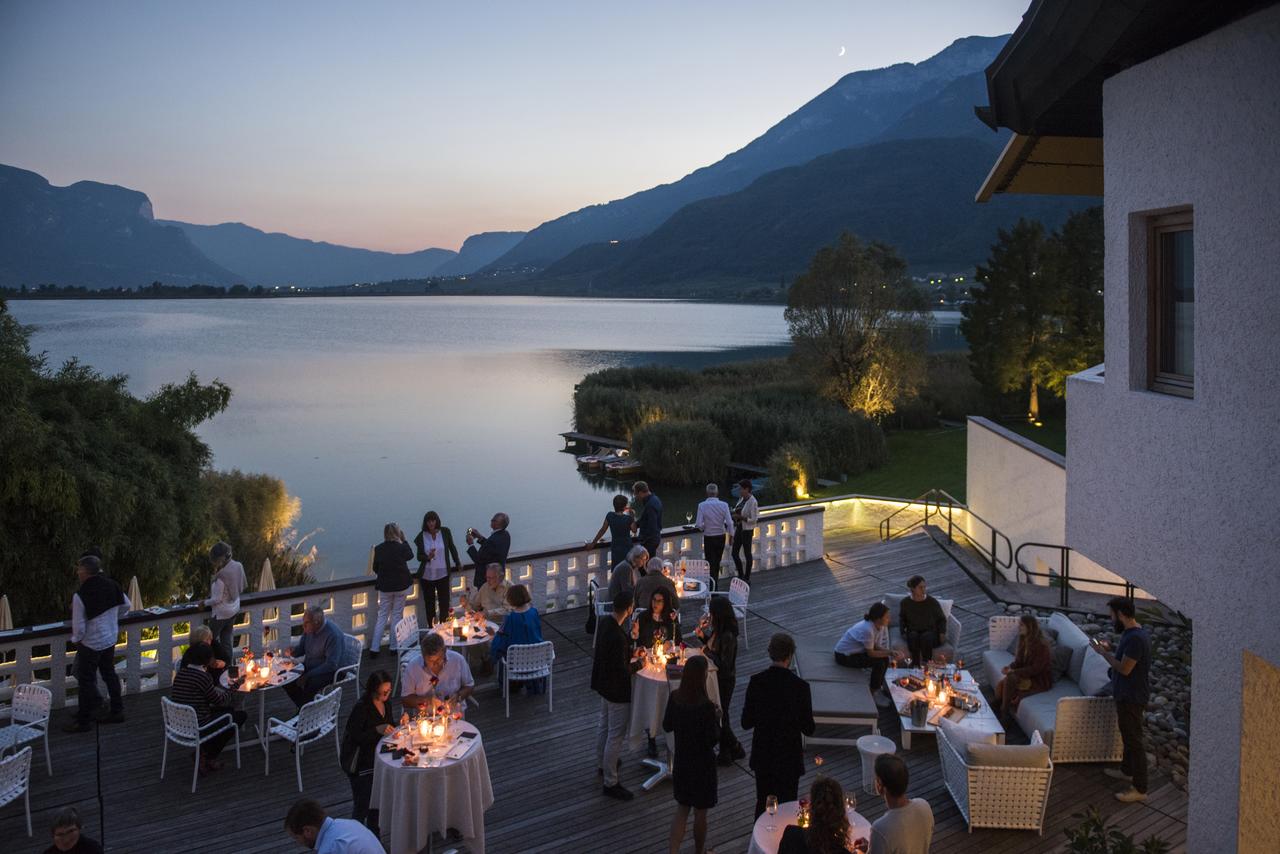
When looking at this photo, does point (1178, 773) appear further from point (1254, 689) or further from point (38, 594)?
point (38, 594)

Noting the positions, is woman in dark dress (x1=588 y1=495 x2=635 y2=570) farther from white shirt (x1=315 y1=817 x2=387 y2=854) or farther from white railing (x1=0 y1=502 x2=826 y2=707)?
white shirt (x1=315 y1=817 x2=387 y2=854)

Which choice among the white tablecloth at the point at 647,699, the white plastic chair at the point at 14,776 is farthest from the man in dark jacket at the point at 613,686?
the white plastic chair at the point at 14,776

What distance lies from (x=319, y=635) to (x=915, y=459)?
32502mm

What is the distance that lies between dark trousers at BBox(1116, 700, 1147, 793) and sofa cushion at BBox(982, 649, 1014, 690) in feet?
6.60

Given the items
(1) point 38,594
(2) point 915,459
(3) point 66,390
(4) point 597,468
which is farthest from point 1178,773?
(4) point 597,468

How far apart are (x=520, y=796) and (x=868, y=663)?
4.40 metres

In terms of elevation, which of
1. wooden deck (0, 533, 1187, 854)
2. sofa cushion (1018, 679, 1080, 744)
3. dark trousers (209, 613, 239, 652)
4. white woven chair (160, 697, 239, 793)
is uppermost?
dark trousers (209, 613, 239, 652)

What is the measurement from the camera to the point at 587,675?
36.0 feet

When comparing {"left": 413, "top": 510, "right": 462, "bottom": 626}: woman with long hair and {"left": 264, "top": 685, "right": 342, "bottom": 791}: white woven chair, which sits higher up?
{"left": 413, "top": 510, "right": 462, "bottom": 626}: woman with long hair

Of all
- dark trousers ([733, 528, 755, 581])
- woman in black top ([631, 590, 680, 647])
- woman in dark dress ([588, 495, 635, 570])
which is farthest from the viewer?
dark trousers ([733, 528, 755, 581])

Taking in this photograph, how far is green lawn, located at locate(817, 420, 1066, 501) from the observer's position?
3209 cm

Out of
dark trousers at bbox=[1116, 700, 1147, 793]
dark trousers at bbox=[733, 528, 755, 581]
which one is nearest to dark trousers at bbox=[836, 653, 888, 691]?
dark trousers at bbox=[1116, 700, 1147, 793]

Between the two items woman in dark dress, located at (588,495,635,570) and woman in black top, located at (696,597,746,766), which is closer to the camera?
woman in black top, located at (696,597,746,766)

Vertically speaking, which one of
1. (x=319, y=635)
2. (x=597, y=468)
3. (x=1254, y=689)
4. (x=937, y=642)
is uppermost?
(x=1254, y=689)
